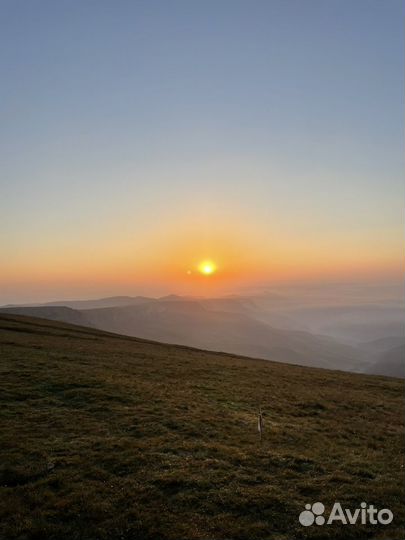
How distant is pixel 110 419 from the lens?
23.6 metres

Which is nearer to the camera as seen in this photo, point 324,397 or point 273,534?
point 273,534

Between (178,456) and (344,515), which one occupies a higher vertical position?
(178,456)

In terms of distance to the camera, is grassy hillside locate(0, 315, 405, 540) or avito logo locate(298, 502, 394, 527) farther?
avito logo locate(298, 502, 394, 527)

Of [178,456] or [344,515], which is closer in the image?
[344,515]

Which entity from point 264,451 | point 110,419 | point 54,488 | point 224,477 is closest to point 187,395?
point 110,419

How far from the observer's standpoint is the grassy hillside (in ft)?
44.4

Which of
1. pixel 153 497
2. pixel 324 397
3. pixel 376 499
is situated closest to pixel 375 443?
pixel 376 499

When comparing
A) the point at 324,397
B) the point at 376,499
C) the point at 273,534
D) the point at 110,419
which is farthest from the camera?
the point at 324,397

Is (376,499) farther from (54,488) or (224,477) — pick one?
(54,488)

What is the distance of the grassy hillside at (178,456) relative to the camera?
44.4ft

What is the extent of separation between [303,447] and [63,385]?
782 inches

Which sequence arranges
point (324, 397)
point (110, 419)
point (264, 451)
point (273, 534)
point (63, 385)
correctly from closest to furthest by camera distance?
point (273, 534)
point (264, 451)
point (110, 419)
point (63, 385)
point (324, 397)

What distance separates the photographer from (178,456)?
18891mm

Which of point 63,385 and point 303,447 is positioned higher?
point 63,385
